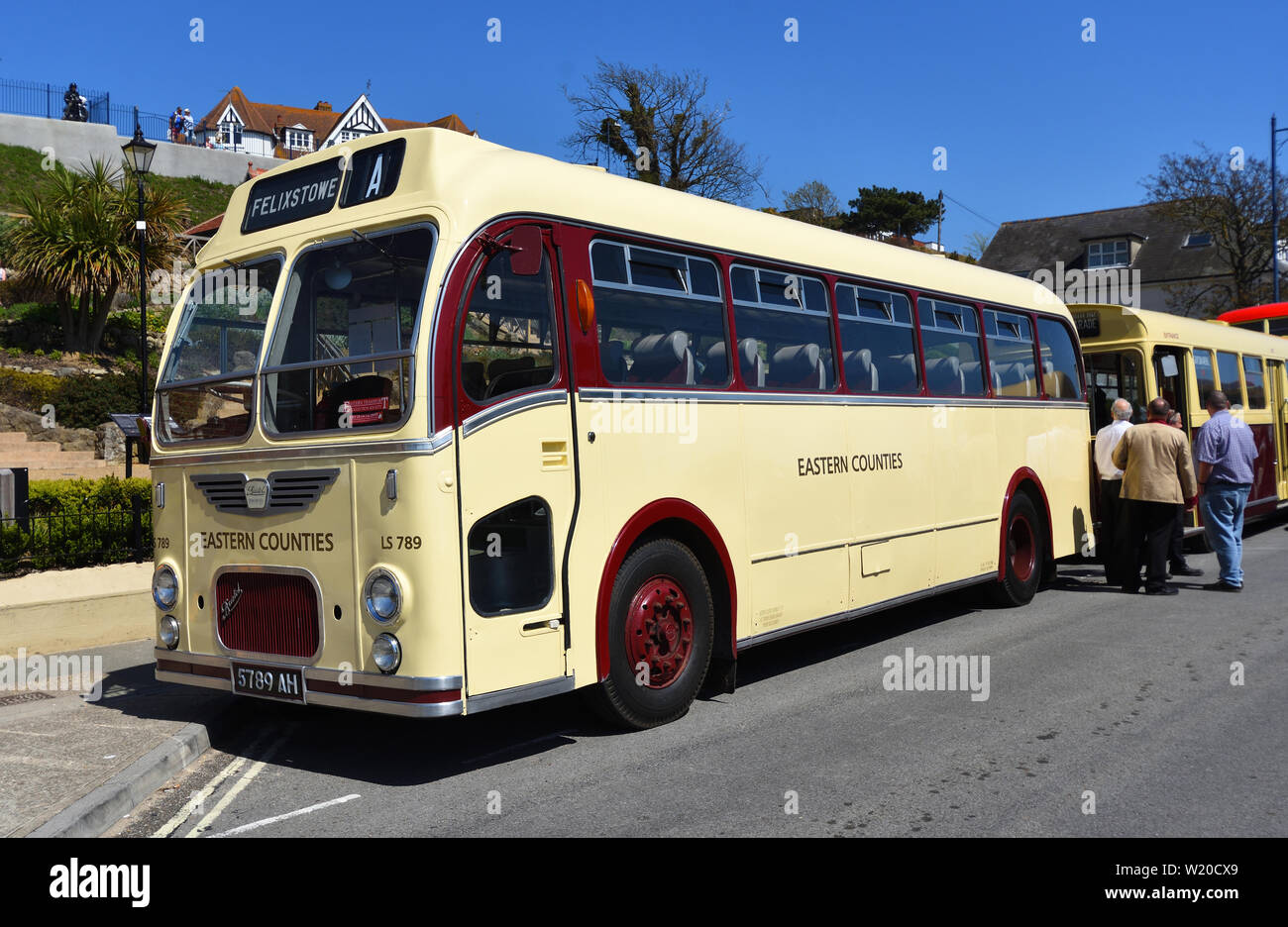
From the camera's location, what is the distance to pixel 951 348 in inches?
391

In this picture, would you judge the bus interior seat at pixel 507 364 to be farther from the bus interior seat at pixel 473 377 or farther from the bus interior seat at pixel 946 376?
the bus interior seat at pixel 946 376

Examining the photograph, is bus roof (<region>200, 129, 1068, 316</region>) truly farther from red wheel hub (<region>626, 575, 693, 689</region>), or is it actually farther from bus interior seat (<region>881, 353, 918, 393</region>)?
red wheel hub (<region>626, 575, 693, 689</region>)

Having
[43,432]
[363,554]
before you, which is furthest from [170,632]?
[43,432]

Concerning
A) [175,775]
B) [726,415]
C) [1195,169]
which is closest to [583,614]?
[726,415]

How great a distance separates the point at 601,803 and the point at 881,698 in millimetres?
2800

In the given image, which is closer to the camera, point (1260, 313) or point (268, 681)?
point (268, 681)

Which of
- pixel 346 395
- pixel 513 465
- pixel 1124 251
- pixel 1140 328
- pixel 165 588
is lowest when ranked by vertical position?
pixel 165 588

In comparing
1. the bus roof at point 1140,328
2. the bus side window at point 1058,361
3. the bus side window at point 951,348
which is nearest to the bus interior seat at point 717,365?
the bus side window at point 951,348

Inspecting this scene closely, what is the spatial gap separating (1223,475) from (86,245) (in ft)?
76.8

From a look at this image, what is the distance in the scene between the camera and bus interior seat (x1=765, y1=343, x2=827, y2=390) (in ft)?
25.1

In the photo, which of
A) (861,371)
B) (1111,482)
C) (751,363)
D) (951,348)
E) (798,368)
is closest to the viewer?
(751,363)

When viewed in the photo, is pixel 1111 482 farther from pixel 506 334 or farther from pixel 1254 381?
pixel 506 334

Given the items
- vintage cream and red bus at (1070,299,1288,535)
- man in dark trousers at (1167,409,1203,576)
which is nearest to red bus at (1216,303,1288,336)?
vintage cream and red bus at (1070,299,1288,535)
